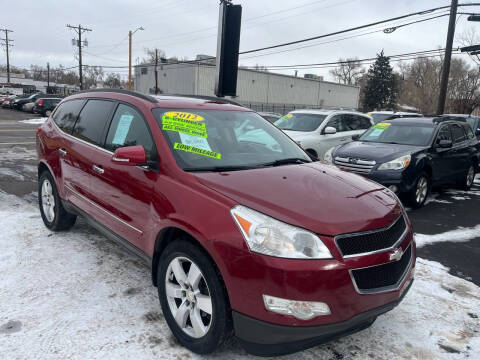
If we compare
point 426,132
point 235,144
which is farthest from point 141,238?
point 426,132

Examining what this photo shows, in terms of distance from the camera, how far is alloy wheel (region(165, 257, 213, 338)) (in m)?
2.47

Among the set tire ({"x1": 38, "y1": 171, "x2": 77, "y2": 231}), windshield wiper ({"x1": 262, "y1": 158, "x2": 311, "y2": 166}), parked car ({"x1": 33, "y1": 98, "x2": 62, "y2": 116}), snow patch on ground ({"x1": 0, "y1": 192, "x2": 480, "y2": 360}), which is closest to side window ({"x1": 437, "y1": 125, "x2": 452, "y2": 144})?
snow patch on ground ({"x1": 0, "y1": 192, "x2": 480, "y2": 360})

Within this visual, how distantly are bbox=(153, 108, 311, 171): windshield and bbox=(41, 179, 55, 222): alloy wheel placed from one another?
7.64ft

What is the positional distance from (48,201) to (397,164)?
17.7 ft

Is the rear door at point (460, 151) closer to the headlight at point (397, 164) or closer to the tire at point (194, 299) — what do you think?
the headlight at point (397, 164)

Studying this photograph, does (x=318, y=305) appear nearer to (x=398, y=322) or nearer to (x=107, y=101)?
(x=398, y=322)

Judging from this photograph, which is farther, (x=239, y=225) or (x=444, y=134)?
(x=444, y=134)

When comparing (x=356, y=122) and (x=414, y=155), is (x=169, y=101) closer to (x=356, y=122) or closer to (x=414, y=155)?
(x=414, y=155)

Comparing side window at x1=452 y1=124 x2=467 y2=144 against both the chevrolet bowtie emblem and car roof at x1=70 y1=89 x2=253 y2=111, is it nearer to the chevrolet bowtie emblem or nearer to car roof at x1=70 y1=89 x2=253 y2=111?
car roof at x1=70 y1=89 x2=253 y2=111

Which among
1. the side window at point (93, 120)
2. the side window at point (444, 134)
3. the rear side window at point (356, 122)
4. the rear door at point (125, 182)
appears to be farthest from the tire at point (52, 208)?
the rear side window at point (356, 122)

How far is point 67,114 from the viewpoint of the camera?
4613 mm

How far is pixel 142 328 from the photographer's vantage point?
288cm

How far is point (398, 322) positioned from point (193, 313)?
1700 millimetres

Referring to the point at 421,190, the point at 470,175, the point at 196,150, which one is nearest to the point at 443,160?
the point at 421,190
